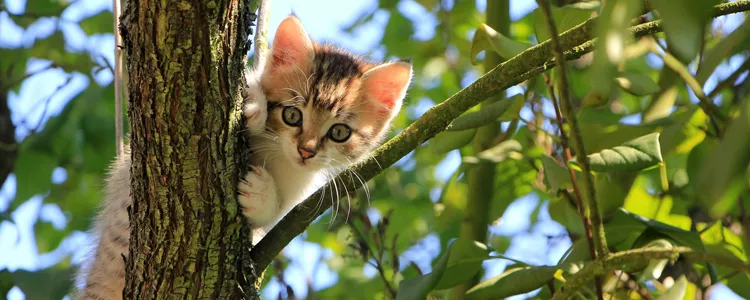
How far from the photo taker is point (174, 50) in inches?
58.7

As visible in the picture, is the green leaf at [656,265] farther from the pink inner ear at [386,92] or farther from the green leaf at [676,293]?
the pink inner ear at [386,92]

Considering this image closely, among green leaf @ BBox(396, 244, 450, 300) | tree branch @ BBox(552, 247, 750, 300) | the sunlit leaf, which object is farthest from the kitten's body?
tree branch @ BBox(552, 247, 750, 300)

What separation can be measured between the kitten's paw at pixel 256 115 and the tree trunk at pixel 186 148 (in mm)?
450

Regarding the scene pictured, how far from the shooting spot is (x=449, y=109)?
1696 mm

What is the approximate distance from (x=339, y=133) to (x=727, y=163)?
2.04 meters

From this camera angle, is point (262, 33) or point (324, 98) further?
point (324, 98)

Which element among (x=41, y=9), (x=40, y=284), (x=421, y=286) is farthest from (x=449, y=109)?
(x=41, y=9)

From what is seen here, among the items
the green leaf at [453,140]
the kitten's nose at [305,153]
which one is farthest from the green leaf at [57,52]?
the green leaf at [453,140]

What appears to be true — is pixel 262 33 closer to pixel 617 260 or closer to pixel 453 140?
pixel 453 140

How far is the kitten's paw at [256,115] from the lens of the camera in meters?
2.21

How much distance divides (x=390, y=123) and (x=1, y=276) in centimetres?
150

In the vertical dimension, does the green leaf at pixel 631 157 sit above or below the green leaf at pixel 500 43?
below

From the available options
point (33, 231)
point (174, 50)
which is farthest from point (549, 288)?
point (33, 231)

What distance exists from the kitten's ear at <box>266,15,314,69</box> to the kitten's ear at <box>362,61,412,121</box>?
267 millimetres
